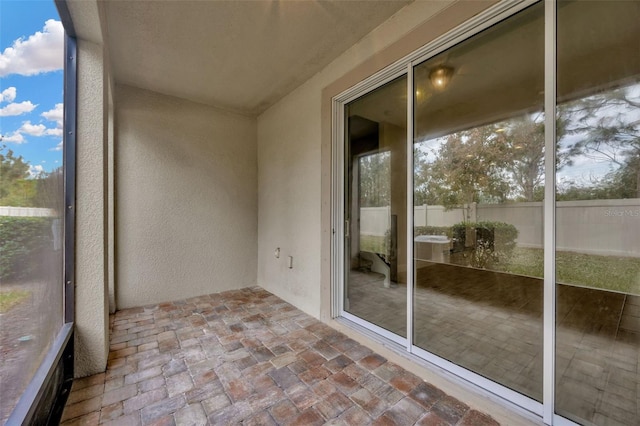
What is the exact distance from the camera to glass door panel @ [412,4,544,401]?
1733 mm

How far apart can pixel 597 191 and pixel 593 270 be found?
63 centimetres

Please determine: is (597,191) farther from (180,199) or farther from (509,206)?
(180,199)

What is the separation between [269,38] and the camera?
229 cm

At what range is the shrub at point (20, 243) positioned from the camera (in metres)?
1.05

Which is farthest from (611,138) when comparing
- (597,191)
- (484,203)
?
(484,203)

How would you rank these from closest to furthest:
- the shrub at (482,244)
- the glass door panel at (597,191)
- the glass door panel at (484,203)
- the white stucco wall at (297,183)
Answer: the glass door panel at (597,191)
the glass door panel at (484,203)
the shrub at (482,244)
the white stucco wall at (297,183)

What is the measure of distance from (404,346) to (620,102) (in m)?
2.16

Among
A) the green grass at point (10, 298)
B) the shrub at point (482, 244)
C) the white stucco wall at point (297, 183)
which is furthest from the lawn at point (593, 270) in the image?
the green grass at point (10, 298)

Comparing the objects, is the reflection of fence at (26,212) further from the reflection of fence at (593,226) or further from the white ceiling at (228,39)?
the reflection of fence at (593,226)

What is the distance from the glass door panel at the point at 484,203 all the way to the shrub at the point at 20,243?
2.32 meters

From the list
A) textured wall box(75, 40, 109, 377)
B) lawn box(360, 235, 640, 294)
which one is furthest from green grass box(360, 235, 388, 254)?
textured wall box(75, 40, 109, 377)

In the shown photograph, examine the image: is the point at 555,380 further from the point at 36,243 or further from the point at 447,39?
the point at 36,243

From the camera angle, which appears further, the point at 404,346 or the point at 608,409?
the point at 404,346

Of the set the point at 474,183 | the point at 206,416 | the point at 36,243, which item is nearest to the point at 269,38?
the point at 36,243
